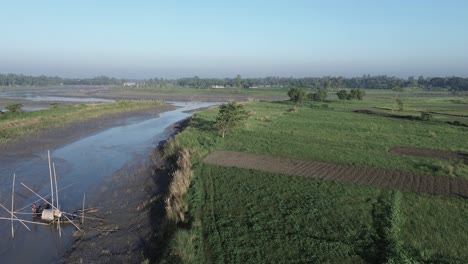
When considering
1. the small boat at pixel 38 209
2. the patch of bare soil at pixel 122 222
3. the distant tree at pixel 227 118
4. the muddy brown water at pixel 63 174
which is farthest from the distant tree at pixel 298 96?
the small boat at pixel 38 209

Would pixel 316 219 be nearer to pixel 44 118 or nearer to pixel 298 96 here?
pixel 44 118

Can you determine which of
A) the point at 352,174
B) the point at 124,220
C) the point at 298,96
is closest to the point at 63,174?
the point at 124,220

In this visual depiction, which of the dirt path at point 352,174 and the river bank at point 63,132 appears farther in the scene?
the river bank at point 63,132

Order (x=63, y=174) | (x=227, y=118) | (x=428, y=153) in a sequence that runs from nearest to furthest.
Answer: (x=63, y=174) → (x=428, y=153) → (x=227, y=118)

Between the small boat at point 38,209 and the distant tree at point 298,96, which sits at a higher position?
the distant tree at point 298,96

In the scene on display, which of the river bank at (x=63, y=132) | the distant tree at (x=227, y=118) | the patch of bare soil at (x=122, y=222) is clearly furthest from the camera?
the distant tree at (x=227, y=118)

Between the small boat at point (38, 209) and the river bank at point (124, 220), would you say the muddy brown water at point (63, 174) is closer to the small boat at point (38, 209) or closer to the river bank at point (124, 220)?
the small boat at point (38, 209)
